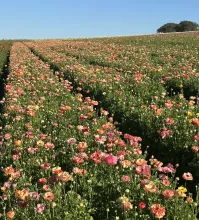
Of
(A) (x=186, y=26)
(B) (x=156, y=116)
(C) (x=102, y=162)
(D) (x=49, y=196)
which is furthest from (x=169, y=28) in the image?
(D) (x=49, y=196)

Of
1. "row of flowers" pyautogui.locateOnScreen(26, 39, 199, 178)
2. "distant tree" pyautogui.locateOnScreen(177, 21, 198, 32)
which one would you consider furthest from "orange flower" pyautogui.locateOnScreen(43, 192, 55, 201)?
"distant tree" pyautogui.locateOnScreen(177, 21, 198, 32)

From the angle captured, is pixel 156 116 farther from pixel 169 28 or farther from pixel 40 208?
pixel 169 28

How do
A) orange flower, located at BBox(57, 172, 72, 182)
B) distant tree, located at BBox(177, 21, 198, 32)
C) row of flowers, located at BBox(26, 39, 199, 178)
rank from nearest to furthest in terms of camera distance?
orange flower, located at BBox(57, 172, 72, 182), row of flowers, located at BBox(26, 39, 199, 178), distant tree, located at BBox(177, 21, 198, 32)

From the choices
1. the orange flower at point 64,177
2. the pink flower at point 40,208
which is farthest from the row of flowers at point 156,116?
the pink flower at point 40,208

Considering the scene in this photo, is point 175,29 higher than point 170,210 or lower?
higher

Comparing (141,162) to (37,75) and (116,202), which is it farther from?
(37,75)

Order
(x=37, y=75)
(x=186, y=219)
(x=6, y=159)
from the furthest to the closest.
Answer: (x=37, y=75) < (x=6, y=159) < (x=186, y=219)

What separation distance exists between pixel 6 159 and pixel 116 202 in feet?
7.72

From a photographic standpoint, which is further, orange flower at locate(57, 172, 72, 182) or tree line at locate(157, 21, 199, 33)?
tree line at locate(157, 21, 199, 33)

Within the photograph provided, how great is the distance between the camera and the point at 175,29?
103m

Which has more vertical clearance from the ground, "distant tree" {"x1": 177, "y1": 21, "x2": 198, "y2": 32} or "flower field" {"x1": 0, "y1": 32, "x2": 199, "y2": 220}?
"distant tree" {"x1": 177, "y1": 21, "x2": 198, "y2": 32}

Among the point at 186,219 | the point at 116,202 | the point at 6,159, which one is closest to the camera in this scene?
the point at 186,219

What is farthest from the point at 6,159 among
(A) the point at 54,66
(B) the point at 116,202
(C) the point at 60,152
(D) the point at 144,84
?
(A) the point at 54,66

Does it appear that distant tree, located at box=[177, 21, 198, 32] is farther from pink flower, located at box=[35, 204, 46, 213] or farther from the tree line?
pink flower, located at box=[35, 204, 46, 213]
